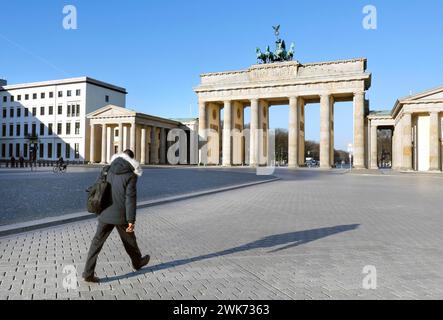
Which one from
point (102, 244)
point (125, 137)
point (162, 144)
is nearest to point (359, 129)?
point (162, 144)

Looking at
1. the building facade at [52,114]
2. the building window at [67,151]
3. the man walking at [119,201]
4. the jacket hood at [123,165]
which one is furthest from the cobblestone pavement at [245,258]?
the building window at [67,151]

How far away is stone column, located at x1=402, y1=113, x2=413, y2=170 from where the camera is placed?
4794 cm

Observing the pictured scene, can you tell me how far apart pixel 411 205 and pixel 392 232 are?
5.68 metres

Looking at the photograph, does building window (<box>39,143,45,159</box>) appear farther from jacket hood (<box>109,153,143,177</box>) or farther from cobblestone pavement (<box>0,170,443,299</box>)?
jacket hood (<box>109,153,143,177</box>)

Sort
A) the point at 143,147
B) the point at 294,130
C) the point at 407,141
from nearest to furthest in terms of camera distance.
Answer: the point at 407,141 → the point at 294,130 → the point at 143,147

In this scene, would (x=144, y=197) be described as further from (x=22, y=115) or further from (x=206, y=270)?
(x=22, y=115)

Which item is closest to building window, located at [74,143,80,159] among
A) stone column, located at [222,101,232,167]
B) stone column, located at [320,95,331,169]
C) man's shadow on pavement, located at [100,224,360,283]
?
stone column, located at [222,101,232,167]

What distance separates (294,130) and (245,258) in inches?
2177

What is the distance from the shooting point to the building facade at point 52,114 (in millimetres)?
74188

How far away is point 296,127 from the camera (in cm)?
5956

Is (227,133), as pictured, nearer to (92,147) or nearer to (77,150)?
(92,147)

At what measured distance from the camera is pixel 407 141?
48.2 m

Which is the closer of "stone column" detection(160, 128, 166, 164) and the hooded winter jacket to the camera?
the hooded winter jacket

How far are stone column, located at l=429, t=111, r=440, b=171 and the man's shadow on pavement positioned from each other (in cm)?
4404
